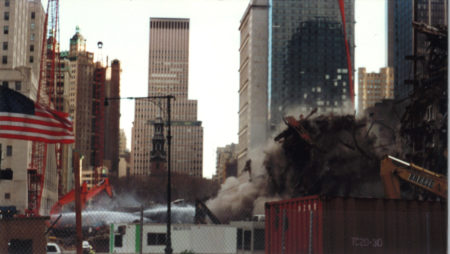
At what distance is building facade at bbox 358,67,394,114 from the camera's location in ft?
164

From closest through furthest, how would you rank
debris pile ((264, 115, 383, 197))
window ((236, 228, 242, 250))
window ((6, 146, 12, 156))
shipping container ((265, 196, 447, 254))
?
shipping container ((265, 196, 447, 254)), window ((236, 228, 242, 250)), window ((6, 146, 12, 156)), debris pile ((264, 115, 383, 197))

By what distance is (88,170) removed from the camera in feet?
207

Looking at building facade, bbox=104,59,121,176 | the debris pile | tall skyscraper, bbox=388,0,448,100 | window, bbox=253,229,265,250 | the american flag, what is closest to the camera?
the american flag

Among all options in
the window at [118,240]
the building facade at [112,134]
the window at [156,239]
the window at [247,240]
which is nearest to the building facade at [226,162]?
the building facade at [112,134]

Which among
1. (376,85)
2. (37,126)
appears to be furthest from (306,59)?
(37,126)

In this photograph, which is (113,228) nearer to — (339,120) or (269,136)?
(269,136)

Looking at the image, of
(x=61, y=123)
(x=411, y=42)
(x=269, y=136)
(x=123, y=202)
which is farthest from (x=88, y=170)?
(x=61, y=123)

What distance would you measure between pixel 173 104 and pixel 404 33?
92.1 ft

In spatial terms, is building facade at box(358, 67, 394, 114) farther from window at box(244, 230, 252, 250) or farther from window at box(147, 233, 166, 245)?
Result: window at box(147, 233, 166, 245)

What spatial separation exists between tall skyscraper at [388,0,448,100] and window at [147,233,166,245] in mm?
27250

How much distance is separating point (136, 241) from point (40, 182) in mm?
10612

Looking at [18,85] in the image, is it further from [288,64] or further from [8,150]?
[288,64]

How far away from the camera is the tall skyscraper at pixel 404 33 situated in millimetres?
53438

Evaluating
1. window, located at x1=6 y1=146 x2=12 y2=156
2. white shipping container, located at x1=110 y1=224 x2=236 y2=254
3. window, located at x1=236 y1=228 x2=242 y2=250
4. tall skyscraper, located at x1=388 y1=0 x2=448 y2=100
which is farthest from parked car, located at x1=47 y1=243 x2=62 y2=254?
tall skyscraper, located at x1=388 y1=0 x2=448 y2=100
